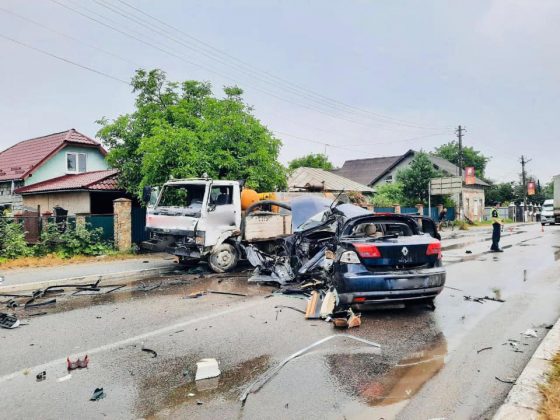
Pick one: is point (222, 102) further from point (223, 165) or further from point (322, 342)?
point (322, 342)

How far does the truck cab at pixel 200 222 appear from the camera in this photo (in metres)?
10.4

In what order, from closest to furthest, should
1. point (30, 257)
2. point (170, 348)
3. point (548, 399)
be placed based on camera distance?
point (548, 399)
point (170, 348)
point (30, 257)

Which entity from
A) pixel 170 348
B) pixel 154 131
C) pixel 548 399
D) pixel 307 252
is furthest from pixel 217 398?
pixel 154 131

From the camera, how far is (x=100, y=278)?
414 inches

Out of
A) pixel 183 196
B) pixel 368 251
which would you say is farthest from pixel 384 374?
pixel 183 196

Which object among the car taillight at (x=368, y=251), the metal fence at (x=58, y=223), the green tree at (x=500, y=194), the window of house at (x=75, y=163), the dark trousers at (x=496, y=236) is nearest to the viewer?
the car taillight at (x=368, y=251)

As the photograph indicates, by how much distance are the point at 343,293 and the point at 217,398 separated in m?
2.80

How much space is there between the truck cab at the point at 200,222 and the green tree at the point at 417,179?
30001 mm

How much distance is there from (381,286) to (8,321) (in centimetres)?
552

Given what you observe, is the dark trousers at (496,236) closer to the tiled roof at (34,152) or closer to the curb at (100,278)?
the curb at (100,278)

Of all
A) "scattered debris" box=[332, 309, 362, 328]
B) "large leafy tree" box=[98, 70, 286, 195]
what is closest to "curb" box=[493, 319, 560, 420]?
"scattered debris" box=[332, 309, 362, 328]

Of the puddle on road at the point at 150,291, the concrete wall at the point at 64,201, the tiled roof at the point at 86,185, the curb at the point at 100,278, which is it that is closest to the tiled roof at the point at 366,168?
the tiled roof at the point at 86,185

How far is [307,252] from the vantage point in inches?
331

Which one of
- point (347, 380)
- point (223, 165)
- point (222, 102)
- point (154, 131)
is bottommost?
point (347, 380)
